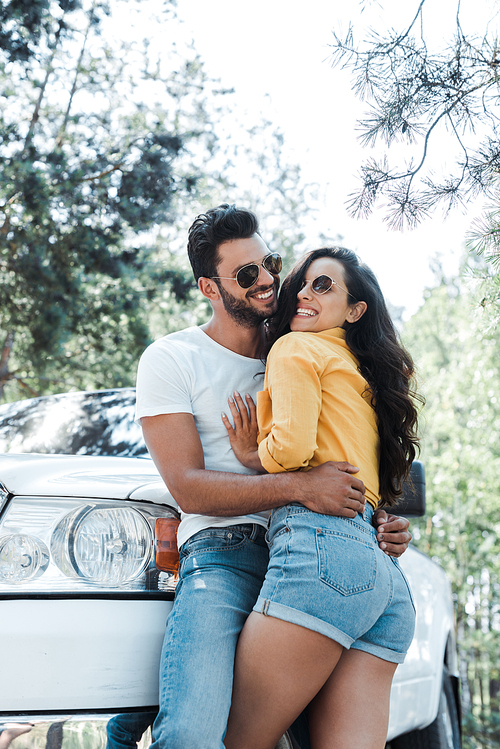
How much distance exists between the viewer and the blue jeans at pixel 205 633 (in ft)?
4.71

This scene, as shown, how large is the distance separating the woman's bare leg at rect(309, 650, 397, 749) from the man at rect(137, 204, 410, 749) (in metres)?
0.30

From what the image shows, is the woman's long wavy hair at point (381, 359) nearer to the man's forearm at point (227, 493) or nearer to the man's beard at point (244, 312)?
the man's beard at point (244, 312)

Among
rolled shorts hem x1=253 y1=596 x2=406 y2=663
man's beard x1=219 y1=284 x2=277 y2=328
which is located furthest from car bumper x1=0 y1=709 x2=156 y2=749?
man's beard x1=219 y1=284 x2=277 y2=328

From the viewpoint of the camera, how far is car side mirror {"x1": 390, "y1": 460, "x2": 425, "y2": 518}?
90.4 inches

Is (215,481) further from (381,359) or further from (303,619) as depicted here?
(381,359)

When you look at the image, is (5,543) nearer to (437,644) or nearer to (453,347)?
(437,644)

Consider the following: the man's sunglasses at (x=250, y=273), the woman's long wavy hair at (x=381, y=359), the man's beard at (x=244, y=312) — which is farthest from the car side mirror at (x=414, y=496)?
the man's sunglasses at (x=250, y=273)

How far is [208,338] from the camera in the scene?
Result: 7.69 ft

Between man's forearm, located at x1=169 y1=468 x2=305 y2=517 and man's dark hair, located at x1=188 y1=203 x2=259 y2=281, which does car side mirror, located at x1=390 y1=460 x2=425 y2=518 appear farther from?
man's dark hair, located at x1=188 y1=203 x2=259 y2=281

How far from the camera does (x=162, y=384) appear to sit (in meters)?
2.03

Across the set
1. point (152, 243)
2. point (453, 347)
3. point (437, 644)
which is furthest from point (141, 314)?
point (453, 347)

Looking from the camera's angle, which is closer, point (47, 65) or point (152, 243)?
point (47, 65)

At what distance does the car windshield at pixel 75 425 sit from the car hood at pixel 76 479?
677 millimetres

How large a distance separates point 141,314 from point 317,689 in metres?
8.97
